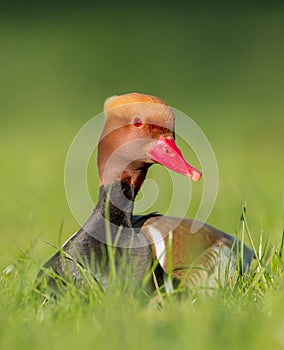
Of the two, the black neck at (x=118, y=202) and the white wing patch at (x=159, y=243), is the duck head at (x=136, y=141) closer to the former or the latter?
the black neck at (x=118, y=202)

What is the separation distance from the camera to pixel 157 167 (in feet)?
24.2

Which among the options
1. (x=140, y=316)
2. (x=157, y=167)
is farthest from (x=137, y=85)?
(x=140, y=316)

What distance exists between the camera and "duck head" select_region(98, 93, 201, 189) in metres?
3.31

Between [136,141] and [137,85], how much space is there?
8766 mm

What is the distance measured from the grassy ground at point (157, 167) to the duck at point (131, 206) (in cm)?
19

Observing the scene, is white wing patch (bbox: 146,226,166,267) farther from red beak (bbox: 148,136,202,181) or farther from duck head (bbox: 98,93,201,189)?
red beak (bbox: 148,136,202,181)

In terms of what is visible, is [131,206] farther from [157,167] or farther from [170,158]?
[157,167]

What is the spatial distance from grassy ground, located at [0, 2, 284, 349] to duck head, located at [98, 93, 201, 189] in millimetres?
384

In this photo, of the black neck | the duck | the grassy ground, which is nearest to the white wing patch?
the duck

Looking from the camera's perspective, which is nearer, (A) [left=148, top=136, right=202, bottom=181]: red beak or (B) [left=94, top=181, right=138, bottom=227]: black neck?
(A) [left=148, top=136, right=202, bottom=181]: red beak

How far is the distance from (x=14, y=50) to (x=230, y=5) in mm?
4849

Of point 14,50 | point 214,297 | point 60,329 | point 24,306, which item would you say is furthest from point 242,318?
point 14,50

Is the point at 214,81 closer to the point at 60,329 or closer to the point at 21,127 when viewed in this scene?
the point at 21,127

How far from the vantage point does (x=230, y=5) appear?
16797 millimetres
